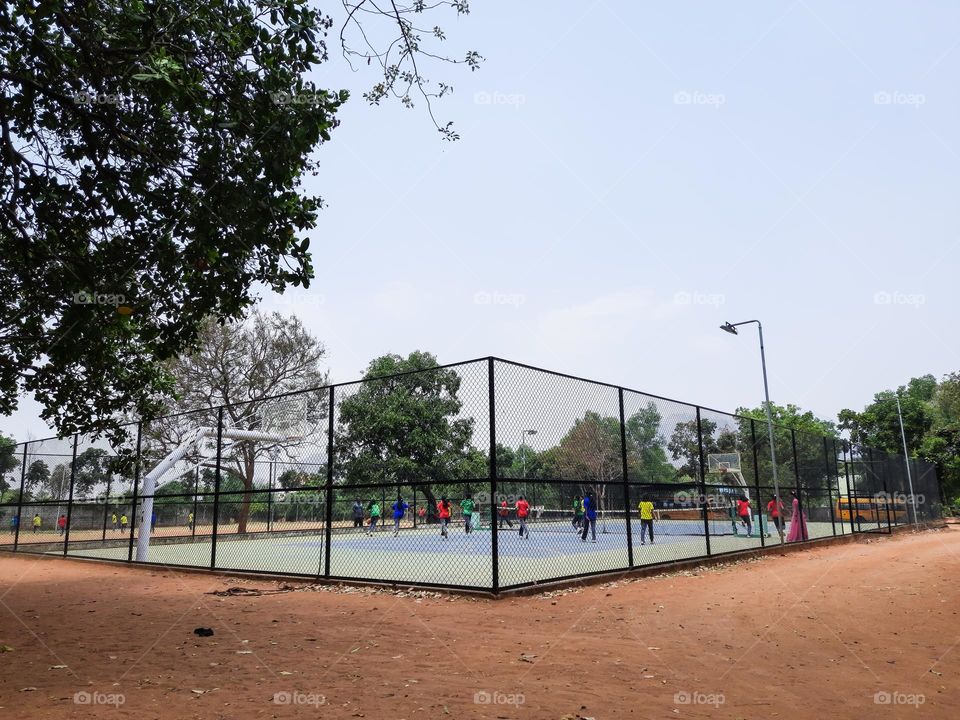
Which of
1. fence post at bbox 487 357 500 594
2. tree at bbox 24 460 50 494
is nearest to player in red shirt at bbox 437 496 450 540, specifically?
fence post at bbox 487 357 500 594

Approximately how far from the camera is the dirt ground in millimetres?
4535

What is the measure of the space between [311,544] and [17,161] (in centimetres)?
1292

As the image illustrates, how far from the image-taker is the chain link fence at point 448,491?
1082cm

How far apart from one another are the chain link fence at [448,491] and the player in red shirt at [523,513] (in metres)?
0.04

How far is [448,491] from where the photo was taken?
1088 centimetres

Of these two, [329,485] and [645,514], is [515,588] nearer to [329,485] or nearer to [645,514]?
[329,485]

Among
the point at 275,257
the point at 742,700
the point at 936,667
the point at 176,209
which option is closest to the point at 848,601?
the point at 936,667

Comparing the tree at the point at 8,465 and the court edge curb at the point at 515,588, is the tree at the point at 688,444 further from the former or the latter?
the tree at the point at 8,465

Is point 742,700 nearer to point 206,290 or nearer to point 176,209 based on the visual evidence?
point 206,290

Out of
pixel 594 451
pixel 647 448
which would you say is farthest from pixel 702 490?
pixel 594 451

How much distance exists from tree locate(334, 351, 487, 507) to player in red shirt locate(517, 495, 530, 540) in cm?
Answer: 179

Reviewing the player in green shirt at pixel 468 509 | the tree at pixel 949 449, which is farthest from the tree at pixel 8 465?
the tree at pixel 949 449

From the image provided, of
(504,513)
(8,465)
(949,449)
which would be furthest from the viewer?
(949,449)

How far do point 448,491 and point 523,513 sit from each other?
2962mm
